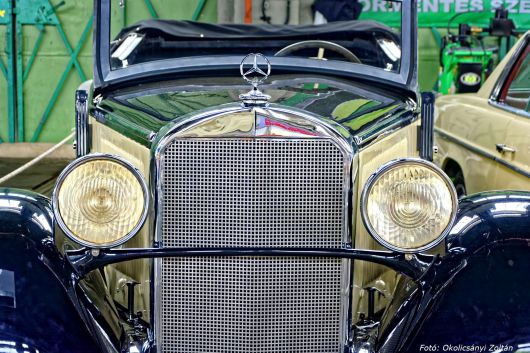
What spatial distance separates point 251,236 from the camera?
292 centimetres

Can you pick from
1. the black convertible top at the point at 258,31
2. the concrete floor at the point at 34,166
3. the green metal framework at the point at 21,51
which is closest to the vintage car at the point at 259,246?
the black convertible top at the point at 258,31

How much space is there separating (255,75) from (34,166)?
22.8 feet

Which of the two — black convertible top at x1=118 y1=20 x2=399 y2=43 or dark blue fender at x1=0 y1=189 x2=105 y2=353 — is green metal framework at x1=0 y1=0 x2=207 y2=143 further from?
dark blue fender at x1=0 y1=189 x2=105 y2=353

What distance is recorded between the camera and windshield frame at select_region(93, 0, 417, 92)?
3.76 metres

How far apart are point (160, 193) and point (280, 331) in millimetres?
624

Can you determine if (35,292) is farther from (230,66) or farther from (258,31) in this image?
(258,31)

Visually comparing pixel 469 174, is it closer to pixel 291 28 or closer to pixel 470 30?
pixel 291 28

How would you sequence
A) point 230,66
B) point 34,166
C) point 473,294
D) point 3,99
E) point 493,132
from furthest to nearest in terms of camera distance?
point 3,99 → point 34,166 → point 493,132 → point 230,66 → point 473,294

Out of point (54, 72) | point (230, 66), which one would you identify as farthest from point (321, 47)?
point (54, 72)

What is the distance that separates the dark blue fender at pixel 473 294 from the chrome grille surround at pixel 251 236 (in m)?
0.24

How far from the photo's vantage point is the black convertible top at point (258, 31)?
15.7 feet

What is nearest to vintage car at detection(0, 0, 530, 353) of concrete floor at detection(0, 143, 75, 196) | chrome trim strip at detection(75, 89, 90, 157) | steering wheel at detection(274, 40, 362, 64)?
chrome trim strip at detection(75, 89, 90, 157)

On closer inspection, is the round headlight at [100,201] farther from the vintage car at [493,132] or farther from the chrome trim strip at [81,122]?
the vintage car at [493,132]

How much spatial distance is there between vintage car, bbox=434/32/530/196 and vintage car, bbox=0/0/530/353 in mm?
1977
